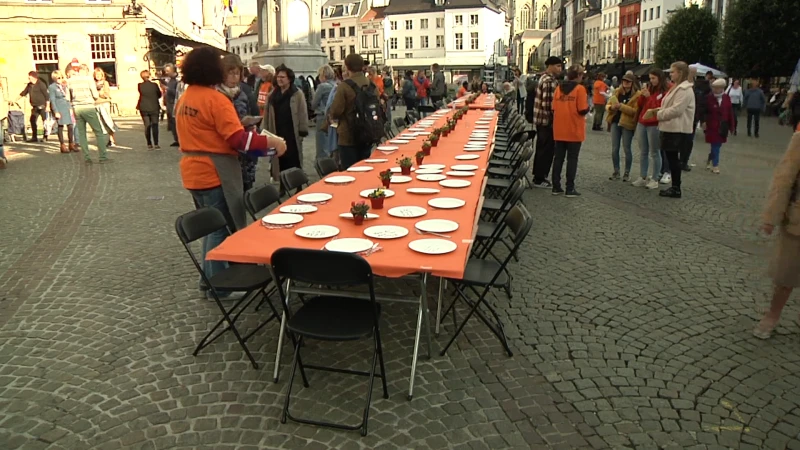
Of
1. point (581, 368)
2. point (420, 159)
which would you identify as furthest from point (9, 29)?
point (581, 368)

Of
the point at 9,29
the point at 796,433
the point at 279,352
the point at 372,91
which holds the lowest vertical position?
the point at 796,433

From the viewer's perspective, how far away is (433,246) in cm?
351

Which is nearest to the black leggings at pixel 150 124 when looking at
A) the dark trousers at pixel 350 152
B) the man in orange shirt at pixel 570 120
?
the dark trousers at pixel 350 152

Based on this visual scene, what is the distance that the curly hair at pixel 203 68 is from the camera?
4367 millimetres

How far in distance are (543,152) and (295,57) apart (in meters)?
10.1

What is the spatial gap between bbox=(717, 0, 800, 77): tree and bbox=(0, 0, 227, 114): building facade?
919 inches

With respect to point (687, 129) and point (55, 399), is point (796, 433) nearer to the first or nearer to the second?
point (55, 399)

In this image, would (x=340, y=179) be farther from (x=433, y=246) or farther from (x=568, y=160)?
(x=568, y=160)

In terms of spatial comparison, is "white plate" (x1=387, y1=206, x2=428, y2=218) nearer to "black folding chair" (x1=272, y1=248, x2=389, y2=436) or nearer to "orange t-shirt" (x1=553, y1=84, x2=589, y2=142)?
"black folding chair" (x1=272, y1=248, x2=389, y2=436)

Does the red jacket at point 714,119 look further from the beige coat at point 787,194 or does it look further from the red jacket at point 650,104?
the beige coat at point 787,194

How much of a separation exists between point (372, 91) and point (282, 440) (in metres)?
5.48

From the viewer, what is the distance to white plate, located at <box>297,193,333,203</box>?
4.67 m

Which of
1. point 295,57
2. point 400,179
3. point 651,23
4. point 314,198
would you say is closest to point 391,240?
point 314,198

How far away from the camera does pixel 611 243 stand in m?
6.55
